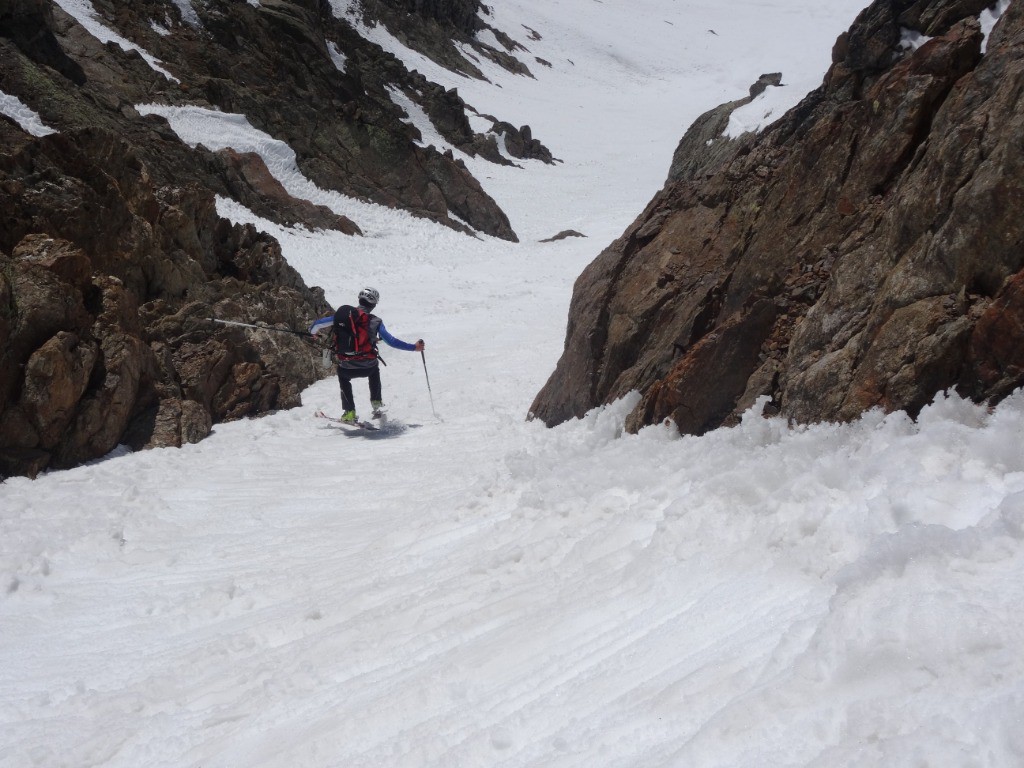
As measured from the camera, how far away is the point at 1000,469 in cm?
275

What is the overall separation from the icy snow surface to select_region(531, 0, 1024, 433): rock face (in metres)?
0.36

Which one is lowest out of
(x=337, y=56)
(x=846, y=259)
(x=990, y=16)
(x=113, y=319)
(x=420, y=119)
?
(x=420, y=119)

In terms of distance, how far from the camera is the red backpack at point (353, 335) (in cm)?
901

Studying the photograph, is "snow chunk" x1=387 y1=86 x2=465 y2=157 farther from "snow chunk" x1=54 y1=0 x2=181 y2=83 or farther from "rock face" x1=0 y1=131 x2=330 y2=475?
"rock face" x1=0 y1=131 x2=330 y2=475

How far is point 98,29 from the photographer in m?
30.0

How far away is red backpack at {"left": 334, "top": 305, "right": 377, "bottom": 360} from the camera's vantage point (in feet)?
29.5

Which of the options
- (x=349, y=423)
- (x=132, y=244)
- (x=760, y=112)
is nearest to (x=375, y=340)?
(x=349, y=423)

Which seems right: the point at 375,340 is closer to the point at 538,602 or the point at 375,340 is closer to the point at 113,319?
the point at 113,319

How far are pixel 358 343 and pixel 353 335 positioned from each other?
119 mm

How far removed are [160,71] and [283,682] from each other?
33.1 metres

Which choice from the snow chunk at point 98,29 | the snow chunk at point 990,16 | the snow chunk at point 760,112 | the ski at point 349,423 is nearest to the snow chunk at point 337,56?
the snow chunk at point 98,29

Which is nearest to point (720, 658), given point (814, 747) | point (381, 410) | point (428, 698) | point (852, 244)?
point (814, 747)

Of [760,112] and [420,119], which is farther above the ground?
[760,112]

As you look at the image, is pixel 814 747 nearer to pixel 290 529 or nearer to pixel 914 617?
pixel 914 617
